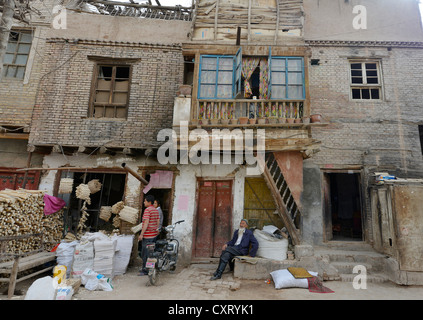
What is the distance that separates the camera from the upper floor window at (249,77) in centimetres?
732

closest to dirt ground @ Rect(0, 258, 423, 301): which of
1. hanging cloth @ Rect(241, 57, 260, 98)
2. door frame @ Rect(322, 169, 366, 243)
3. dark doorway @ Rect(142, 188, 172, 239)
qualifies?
dark doorway @ Rect(142, 188, 172, 239)

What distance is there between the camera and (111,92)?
347 inches

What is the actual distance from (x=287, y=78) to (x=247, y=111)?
5.35ft

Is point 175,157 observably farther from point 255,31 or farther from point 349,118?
point 349,118

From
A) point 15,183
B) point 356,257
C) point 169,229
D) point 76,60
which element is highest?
point 76,60

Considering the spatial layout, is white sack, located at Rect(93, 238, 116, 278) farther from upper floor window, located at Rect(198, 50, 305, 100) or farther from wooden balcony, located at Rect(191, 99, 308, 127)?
upper floor window, located at Rect(198, 50, 305, 100)

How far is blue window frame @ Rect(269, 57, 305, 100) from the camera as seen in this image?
24.0ft

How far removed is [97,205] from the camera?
A: 27.5ft

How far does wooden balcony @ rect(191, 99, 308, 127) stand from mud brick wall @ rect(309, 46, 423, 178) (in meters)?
2.01

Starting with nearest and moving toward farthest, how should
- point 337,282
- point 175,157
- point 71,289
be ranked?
point 71,289 → point 337,282 → point 175,157

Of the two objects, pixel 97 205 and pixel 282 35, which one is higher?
pixel 282 35

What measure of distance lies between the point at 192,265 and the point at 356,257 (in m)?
4.70

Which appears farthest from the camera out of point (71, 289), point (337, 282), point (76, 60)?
point (76, 60)

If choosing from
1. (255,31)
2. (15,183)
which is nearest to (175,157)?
(255,31)
